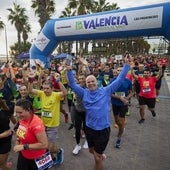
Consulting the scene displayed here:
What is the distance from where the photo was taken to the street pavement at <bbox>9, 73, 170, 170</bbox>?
486 cm

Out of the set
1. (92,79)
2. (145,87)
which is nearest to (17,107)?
(92,79)

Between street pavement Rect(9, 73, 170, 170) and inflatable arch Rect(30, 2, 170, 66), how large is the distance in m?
3.68

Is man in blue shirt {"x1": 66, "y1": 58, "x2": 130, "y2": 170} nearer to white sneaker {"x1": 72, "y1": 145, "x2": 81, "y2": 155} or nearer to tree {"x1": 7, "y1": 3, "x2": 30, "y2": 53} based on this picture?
white sneaker {"x1": 72, "y1": 145, "x2": 81, "y2": 155}

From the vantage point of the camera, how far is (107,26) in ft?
34.9

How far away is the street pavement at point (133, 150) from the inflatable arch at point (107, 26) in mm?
3677

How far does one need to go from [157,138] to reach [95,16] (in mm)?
6230

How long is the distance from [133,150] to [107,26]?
6237 millimetres

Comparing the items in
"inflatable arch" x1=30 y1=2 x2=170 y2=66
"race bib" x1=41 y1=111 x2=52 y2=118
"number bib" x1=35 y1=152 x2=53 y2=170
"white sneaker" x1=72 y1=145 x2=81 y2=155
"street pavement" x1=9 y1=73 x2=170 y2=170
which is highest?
"inflatable arch" x1=30 y1=2 x2=170 y2=66

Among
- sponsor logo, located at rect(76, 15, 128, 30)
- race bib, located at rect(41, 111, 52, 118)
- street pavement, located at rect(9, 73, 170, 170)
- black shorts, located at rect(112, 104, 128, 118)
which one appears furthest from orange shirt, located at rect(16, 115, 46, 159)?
sponsor logo, located at rect(76, 15, 128, 30)

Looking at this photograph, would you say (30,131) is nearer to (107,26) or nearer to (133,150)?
(133,150)

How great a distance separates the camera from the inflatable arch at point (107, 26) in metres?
9.52

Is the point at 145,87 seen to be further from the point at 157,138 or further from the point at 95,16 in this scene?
the point at 95,16

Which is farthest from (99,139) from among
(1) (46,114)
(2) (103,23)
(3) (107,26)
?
(2) (103,23)

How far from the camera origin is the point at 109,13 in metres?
10.6
